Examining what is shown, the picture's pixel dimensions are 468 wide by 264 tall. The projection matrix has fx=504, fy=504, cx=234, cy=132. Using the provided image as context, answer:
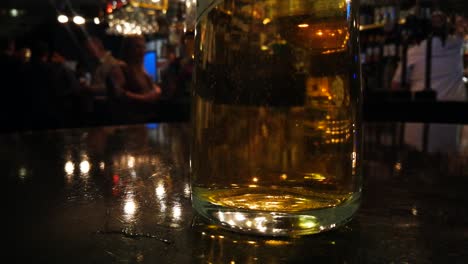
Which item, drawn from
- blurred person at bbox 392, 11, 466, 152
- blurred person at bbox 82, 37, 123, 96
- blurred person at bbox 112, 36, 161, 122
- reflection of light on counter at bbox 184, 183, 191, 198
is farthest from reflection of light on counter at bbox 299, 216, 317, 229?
blurred person at bbox 392, 11, 466, 152

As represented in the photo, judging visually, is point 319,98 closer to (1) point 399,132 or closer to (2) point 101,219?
(2) point 101,219

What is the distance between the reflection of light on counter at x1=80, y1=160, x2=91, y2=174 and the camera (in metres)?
0.47

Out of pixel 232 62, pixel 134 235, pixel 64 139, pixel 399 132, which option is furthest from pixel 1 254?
pixel 399 132

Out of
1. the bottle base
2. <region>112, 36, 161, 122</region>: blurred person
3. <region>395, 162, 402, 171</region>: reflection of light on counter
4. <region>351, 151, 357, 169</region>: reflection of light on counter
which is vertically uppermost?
<region>112, 36, 161, 122</region>: blurred person

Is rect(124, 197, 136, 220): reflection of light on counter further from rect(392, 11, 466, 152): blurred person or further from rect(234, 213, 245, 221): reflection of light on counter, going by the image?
rect(392, 11, 466, 152): blurred person

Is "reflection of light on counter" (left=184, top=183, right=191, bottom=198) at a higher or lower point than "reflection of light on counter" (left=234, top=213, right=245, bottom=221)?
lower

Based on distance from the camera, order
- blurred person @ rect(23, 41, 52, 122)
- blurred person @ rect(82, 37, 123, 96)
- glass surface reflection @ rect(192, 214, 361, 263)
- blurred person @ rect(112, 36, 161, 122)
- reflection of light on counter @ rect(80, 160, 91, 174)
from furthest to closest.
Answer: blurred person @ rect(82, 37, 123, 96) < blurred person @ rect(112, 36, 161, 122) < blurred person @ rect(23, 41, 52, 122) < reflection of light on counter @ rect(80, 160, 91, 174) < glass surface reflection @ rect(192, 214, 361, 263)

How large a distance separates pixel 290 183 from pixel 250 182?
0.08 ft

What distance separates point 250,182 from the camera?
30cm

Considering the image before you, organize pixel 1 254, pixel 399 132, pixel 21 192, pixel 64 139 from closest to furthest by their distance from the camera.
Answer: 1. pixel 1 254
2. pixel 21 192
3. pixel 64 139
4. pixel 399 132

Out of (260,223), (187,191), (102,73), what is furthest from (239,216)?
(102,73)

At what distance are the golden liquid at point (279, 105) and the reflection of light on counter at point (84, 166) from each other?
7.4 inches

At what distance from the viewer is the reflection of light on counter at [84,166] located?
47cm

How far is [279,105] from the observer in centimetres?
30
